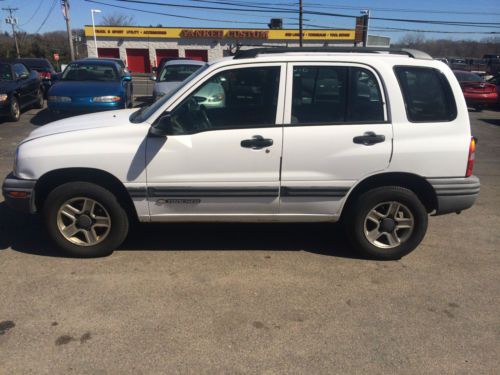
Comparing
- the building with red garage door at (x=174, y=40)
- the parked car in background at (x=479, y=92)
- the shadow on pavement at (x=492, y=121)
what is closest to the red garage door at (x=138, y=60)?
the building with red garage door at (x=174, y=40)

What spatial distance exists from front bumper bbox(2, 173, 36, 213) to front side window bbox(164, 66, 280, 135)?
1.42 metres

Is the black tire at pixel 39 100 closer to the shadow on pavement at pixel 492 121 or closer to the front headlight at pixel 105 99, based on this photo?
the front headlight at pixel 105 99

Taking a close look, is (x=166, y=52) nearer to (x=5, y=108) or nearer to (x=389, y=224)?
(x=5, y=108)

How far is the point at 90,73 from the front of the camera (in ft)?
37.3

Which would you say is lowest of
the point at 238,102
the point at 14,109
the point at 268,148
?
the point at 14,109

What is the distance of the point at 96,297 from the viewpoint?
341cm

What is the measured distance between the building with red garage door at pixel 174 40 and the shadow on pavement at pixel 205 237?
4509 cm

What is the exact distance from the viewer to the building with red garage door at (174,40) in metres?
47.4

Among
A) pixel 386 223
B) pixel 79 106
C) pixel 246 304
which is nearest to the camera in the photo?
pixel 246 304

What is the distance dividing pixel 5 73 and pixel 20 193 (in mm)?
9838

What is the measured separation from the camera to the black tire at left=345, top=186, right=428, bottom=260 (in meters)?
3.95

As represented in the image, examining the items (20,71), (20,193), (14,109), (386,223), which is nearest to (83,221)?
(20,193)

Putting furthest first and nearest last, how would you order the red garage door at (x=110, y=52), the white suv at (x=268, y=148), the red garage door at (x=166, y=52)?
1. the red garage door at (x=166, y=52)
2. the red garage door at (x=110, y=52)
3. the white suv at (x=268, y=148)

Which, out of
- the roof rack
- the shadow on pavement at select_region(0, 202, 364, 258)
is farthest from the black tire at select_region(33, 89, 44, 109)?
the roof rack
